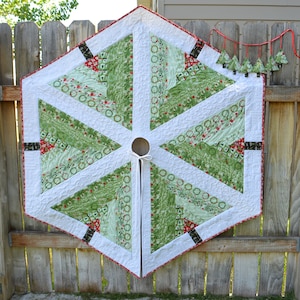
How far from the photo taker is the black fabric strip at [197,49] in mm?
2234

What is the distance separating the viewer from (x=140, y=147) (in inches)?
93.0

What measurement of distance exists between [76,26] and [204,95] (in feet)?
2.77

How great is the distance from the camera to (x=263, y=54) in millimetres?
2271

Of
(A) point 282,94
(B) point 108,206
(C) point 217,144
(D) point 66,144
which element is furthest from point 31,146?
(A) point 282,94

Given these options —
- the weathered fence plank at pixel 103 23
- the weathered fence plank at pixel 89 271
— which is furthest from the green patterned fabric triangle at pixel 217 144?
the weathered fence plank at pixel 89 271

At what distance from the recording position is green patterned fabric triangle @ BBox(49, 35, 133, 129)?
2.26 meters

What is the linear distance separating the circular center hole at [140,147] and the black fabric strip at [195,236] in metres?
0.55

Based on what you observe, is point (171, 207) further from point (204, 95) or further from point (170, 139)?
point (204, 95)

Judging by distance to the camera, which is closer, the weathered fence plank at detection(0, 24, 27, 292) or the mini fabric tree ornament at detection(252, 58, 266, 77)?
the mini fabric tree ornament at detection(252, 58, 266, 77)

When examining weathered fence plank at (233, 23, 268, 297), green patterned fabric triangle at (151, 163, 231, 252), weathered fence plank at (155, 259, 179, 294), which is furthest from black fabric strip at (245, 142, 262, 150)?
weathered fence plank at (155, 259, 179, 294)

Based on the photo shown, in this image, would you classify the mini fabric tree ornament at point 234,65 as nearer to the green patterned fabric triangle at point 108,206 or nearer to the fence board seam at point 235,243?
the green patterned fabric triangle at point 108,206

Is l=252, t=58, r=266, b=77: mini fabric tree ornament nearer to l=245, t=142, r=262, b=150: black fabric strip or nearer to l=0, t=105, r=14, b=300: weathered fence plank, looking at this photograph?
l=245, t=142, r=262, b=150: black fabric strip

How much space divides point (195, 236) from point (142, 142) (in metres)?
0.65

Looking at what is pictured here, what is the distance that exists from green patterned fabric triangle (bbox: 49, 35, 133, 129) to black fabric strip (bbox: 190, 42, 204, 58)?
35cm
